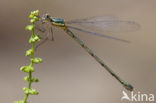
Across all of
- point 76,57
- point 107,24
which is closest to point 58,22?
point 107,24

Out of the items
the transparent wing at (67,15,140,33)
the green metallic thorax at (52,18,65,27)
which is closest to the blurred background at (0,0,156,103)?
the transparent wing at (67,15,140,33)

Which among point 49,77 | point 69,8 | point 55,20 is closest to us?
point 55,20

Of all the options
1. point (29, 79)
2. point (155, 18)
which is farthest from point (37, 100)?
point (29, 79)

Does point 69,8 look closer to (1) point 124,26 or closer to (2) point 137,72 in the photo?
(2) point 137,72

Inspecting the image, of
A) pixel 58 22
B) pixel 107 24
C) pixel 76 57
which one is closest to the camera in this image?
pixel 58 22

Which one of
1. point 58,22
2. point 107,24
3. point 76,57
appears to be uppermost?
point 76,57

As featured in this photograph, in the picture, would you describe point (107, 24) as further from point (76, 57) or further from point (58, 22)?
point (76, 57)

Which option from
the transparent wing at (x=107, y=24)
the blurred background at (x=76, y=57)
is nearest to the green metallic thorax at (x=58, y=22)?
the transparent wing at (x=107, y=24)

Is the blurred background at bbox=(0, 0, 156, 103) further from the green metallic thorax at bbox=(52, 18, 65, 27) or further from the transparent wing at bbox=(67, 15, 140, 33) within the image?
the green metallic thorax at bbox=(52, 18, 65, 27)
